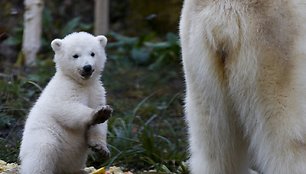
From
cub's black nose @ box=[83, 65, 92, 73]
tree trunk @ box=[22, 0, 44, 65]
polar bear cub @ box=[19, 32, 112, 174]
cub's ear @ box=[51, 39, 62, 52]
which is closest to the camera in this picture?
polar bear cub @ box=[19, 32, 112, 174]

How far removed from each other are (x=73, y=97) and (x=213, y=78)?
1.01 m

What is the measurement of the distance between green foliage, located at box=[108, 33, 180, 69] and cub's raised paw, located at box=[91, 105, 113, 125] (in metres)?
5.47

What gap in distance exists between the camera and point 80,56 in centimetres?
431

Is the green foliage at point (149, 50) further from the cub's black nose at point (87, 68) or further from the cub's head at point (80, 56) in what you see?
the cub's black nose at point (87, 68)

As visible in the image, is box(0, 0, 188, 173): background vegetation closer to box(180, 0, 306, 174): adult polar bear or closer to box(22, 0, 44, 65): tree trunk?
box(22, 0, 44, 65): tree trunk

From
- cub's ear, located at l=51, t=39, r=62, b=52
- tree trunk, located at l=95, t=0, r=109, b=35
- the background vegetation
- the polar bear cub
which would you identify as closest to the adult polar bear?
the polar bear cub

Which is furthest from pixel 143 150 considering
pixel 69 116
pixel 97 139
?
pixel 69 116

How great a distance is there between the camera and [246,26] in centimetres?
345

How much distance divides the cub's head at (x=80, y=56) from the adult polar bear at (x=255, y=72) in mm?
836

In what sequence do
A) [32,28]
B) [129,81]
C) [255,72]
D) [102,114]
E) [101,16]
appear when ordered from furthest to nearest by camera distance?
[101,16] < [32,28] < [129,81] < [102,114] < [255,72]

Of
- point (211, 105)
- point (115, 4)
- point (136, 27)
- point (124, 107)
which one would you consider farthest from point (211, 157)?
point (115, 4)

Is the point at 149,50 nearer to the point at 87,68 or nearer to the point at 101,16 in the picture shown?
the point at 101,16

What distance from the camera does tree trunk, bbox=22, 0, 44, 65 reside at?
8.93m

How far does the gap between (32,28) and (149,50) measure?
1.76m
